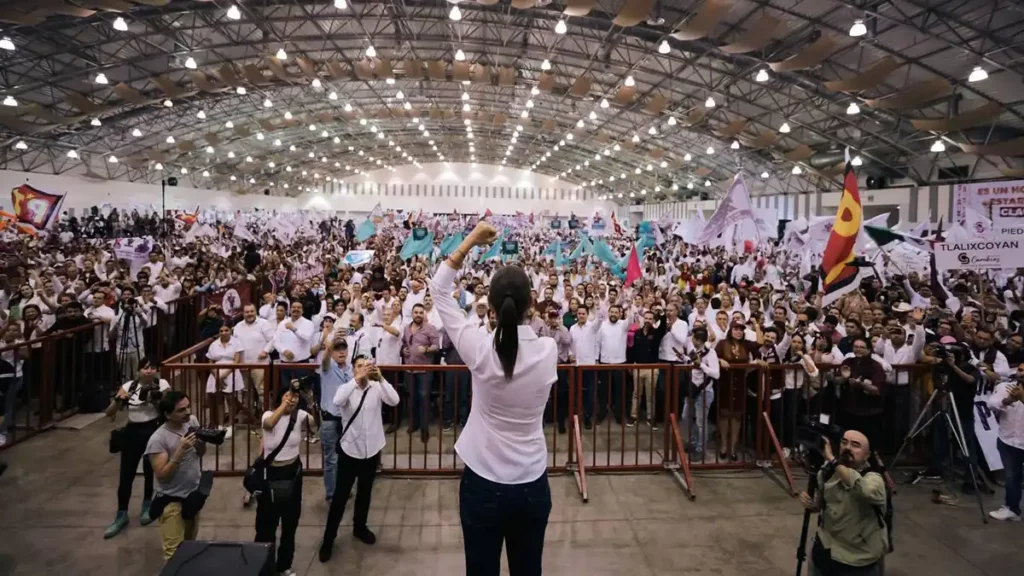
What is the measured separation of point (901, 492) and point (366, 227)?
1694cm

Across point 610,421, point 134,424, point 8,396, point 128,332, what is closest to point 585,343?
point 610,421

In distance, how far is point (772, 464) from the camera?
6387 mm

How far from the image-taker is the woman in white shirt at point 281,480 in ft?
12.8

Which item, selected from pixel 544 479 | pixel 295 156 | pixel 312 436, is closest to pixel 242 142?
pixel 295 156

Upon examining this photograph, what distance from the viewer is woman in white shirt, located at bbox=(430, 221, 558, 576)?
1.88 meters

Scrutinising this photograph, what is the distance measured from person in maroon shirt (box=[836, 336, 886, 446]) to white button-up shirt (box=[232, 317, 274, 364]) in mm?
6328

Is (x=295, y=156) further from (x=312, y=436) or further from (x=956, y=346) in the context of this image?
(x=956, y=346)

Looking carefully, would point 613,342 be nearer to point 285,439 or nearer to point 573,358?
point 573,358

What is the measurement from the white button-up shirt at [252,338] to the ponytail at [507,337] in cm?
597

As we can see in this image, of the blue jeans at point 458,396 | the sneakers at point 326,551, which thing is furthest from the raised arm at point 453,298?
the blue jeans at point 458,396

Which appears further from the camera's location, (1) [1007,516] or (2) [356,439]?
(1) [1007,516]

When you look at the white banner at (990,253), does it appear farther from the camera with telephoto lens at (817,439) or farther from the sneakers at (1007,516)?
the camera with telephoto lens at (817,439)

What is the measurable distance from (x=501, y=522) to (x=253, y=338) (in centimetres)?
611

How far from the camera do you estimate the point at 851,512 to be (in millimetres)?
3314
